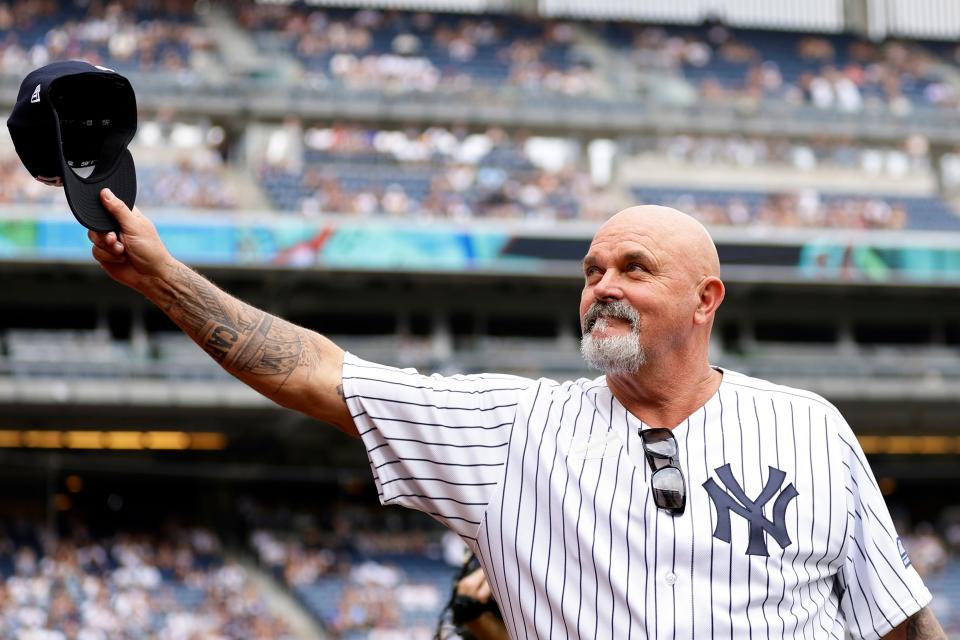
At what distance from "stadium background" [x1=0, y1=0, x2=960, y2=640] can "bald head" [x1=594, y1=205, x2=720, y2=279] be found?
56.0 feet

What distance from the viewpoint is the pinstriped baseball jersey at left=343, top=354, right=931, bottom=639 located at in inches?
104

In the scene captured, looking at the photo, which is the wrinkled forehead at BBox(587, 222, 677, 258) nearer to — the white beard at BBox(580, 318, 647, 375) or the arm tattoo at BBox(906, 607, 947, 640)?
the white beard at BBox(580, 318, 647, 375)

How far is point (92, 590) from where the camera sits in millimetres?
19828

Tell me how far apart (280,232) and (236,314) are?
2262 cm

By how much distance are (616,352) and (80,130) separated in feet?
3.81

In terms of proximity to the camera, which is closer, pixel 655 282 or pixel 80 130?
pixel 80 130

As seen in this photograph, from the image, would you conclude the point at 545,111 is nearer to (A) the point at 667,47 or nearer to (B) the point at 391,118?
(B) the point at 391,118

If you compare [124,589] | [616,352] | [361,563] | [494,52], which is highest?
[494,52]

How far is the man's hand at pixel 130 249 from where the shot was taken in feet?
8.39

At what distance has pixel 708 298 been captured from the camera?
2953mm

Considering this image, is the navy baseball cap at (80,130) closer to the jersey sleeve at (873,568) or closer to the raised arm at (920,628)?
the jersey sleeve at (873,568)

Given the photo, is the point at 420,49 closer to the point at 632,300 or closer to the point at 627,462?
the point at 632,300

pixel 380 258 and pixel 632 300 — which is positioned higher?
pixel 632 300

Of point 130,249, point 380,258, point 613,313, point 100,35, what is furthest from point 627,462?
point 100,35
